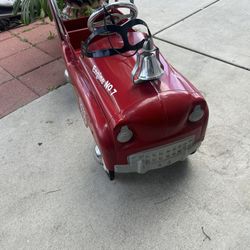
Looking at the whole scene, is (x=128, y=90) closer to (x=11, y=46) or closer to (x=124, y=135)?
(x=124, y=135)

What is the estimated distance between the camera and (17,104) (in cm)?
229

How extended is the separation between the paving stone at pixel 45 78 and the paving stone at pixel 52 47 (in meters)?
0.17

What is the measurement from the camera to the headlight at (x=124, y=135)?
128 cm

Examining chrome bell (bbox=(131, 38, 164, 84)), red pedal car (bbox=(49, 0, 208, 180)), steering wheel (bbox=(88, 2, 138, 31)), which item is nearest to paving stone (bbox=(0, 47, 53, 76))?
steering wheel (bbox=(88, 2, 138, 31))

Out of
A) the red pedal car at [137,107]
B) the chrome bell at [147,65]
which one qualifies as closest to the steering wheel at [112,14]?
the red pedal car at [137,107]

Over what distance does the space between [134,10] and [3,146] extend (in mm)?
1169

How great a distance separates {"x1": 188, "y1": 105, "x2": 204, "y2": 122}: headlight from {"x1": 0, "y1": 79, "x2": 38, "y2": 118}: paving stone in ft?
4.62

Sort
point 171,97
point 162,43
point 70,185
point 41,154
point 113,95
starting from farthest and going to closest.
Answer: point 162,43, point 41,154, point 70,185, point 113,95, point 171,97

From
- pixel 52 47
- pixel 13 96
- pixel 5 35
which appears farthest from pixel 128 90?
pixel 5 35

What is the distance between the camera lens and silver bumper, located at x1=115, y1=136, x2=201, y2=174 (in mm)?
1388

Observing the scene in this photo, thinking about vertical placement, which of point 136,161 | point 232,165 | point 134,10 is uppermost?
point 134,10

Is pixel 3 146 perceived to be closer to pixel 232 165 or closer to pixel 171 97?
pixel 171 97

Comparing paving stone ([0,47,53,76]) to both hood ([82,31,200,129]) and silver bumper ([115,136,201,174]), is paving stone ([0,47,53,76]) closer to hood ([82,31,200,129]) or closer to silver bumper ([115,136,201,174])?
hood ([82,31,200,129])

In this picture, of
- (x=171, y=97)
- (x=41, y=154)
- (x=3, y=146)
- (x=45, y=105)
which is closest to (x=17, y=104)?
(x=45, y=105)
